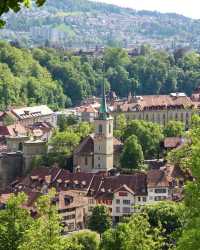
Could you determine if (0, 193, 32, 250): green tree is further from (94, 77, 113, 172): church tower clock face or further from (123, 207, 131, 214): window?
(94, 77, 113, 172): church tower clock face

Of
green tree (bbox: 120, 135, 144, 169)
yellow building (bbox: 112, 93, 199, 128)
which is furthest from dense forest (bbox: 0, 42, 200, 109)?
green tree (bbox: 120, 135, 144, 169)

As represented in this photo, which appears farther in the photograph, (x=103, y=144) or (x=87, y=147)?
(x=87, y=147)

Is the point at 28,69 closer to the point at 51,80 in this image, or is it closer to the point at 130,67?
the point at 51,80

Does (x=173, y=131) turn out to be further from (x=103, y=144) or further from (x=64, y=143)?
(x=103, y=144)

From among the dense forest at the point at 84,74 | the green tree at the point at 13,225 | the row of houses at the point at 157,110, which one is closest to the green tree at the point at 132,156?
the green tree at the point at 13,225

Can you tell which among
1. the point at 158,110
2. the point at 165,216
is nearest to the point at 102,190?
the point at 165,216

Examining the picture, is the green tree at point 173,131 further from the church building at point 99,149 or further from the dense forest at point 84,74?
the dense forest at point 84,74

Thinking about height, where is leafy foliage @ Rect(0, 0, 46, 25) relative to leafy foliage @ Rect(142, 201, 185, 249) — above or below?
above
